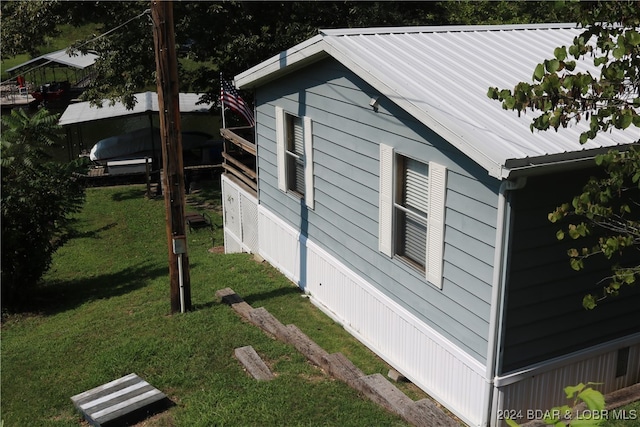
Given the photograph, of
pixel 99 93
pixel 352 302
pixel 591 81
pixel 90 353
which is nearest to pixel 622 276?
pixel 591 81

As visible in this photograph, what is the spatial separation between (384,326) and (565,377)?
2381 mm

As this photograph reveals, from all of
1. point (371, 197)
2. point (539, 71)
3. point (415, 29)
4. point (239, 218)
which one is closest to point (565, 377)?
point (371, 197)

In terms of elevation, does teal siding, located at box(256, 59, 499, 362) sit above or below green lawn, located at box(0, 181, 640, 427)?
above

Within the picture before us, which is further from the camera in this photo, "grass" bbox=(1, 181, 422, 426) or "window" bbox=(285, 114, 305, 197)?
"window" bbox=(285, 114, 305, 197)

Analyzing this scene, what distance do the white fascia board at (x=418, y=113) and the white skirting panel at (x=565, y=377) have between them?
7.41 feet

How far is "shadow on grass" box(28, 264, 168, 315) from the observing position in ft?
41.7

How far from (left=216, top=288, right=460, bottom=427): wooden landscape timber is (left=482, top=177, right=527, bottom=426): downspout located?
518 millimetres

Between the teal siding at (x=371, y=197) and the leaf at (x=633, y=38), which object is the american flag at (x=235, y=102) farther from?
the leaf at (x=633, y=38)

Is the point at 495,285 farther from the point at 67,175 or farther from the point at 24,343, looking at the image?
the point at 67,175

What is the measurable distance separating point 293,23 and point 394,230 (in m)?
13.6

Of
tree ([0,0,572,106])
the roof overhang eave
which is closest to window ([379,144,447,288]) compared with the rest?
the roof overhang eave

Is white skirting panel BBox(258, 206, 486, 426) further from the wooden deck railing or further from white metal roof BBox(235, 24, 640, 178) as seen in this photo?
white metal roof BBox(235, 24, 640, 178)

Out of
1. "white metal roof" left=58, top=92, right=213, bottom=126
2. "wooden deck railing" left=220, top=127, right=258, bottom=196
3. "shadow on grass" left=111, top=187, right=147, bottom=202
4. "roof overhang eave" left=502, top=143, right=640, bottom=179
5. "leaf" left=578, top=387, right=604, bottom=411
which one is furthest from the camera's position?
"white metal roof" left=58, top=92, right=213, bottom=126

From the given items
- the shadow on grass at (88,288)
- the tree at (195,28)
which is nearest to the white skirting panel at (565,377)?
the shadow on grass at (88,288)
